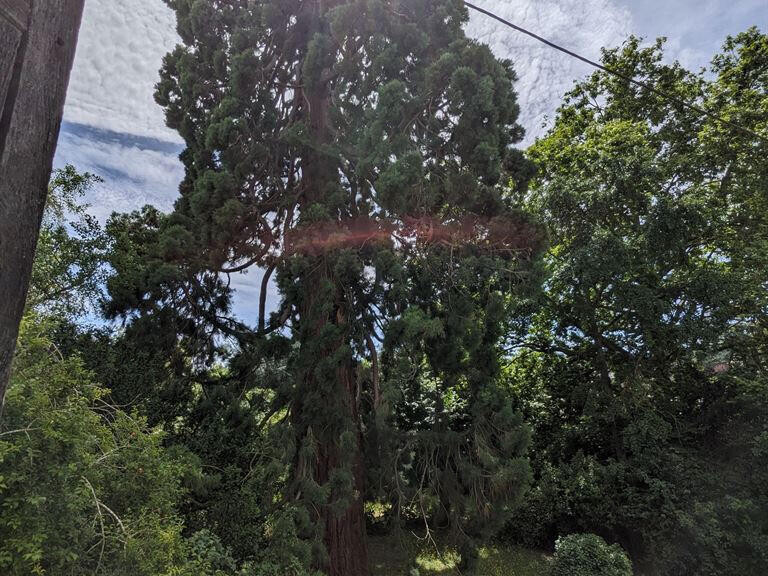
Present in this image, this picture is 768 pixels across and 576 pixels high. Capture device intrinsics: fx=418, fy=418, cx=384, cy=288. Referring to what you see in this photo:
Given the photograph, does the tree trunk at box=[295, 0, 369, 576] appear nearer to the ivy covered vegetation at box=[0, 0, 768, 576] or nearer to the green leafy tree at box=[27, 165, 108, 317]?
the ivy covered vegetation at box=[0, 0, 768, 576]

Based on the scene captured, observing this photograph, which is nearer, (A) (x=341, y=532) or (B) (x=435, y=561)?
(A) (x=341, y=532)

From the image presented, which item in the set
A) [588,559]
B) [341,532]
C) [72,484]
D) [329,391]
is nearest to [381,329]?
[329,391]

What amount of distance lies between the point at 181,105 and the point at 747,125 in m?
9.76

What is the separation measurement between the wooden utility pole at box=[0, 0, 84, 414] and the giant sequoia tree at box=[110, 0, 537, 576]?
3.55 m

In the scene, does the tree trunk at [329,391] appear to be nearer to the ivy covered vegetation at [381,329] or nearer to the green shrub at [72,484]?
the ivy covered vegetation at [381,329]

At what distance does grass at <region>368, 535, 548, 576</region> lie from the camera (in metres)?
6.83

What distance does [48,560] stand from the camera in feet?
7.82

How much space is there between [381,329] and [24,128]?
4.81 metres

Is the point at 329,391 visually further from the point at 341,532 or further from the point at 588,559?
the point at 588,559

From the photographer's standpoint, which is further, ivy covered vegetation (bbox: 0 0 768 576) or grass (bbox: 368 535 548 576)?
grass (bbox: 368 535 548 576)

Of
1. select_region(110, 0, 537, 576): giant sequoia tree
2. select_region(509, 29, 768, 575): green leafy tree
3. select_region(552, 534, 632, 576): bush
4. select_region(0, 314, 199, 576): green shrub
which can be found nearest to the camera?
select_region(0, 314, 199, 576): green shrub

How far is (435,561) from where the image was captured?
7.40m

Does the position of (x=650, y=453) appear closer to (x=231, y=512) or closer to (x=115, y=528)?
(x=231, y=512)

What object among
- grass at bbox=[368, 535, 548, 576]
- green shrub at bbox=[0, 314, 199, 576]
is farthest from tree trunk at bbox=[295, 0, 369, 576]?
green shrub at bbox=[0, 314, 199, 576]
